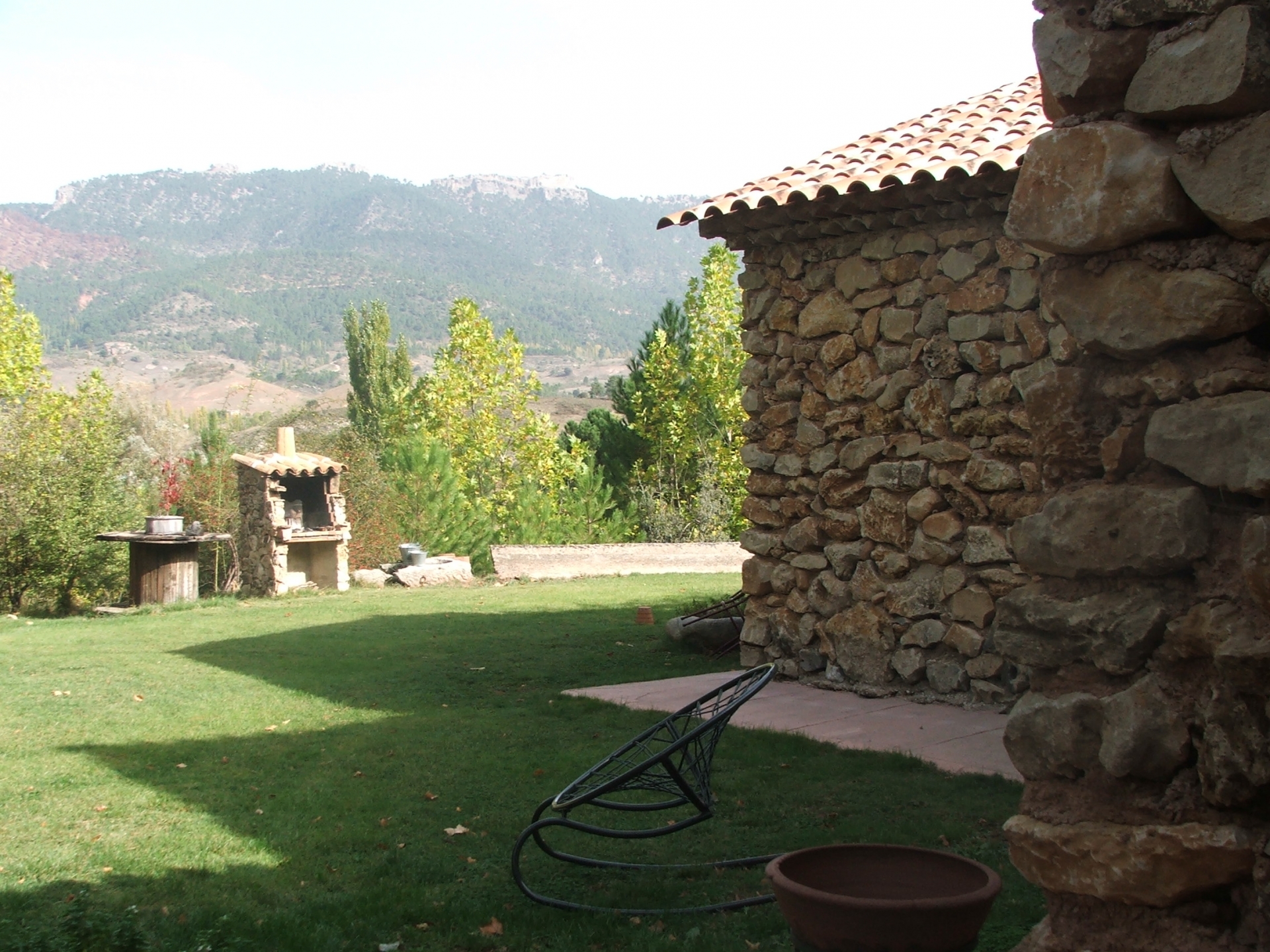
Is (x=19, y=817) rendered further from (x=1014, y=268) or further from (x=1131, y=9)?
(x=1014, y=268)

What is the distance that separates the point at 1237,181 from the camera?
185 centimetres

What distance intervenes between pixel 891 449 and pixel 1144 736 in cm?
480

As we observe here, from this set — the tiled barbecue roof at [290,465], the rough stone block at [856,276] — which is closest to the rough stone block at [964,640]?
the rough stone block at [856,276]

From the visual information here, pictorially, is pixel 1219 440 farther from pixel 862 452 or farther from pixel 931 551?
pixel 862 452

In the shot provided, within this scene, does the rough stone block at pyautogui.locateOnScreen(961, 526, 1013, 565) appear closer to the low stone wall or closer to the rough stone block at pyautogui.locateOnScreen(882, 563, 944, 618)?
the rough stone block at pyautogui.locateOnScreen(882, 563, 944, 618)

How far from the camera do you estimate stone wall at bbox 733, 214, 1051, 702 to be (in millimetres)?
6027

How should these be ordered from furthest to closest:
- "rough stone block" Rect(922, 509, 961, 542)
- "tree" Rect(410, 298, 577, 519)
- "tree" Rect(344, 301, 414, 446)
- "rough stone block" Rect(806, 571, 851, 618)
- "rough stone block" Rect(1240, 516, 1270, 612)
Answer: "tree" Rect(344, 301, 414, 446), "tree" Rect(410, 298, 577, 519), "rough stone block" Rect(806, 571, 851, 618), "rough stone block" Rect(922, 509, 961, 542), "rough stone block" Rect(1240, 516, 1270, 612)

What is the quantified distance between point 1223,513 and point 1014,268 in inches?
173

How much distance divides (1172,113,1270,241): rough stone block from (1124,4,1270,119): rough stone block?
61mm

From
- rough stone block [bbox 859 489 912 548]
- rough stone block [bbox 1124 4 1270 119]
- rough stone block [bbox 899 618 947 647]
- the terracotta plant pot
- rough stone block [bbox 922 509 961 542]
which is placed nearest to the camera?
rough stone block [bbox 1124 4 1270 119]

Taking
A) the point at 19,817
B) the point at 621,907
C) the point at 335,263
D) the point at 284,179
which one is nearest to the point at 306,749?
the point at 19,817

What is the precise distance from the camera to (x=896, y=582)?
6.59m

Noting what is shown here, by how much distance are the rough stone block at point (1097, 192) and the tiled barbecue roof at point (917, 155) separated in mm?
3844

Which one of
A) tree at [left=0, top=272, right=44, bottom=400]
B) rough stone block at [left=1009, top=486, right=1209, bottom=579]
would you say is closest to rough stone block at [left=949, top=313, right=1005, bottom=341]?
rough stone block at [left=1009, top=486, right=1209, bottom=579]
